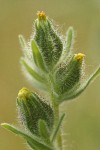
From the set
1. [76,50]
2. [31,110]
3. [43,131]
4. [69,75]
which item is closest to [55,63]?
[69,75]

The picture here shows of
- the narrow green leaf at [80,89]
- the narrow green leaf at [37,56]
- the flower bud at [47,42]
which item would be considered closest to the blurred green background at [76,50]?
the flower bud at [47,42]

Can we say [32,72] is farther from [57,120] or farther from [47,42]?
[57,120]

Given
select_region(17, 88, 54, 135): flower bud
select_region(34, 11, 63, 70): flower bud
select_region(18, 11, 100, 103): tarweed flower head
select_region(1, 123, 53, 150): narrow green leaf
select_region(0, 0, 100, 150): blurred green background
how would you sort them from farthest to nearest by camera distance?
select_region(0, 0, 100, 150): blurred green background, select_region(34, 11, 63, 70): flower bud, select_region(18, 11, 100, 103): tarweed flower head, select_region(17, 88, 54, 135): flower bud, select_region(1, 123, 53, 150): narrow green leaf

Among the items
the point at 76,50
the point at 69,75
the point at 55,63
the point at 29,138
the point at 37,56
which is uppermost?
the point at 76,50

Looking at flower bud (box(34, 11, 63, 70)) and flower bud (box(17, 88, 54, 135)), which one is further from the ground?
flower bud (box(34, 11, 63, 70))

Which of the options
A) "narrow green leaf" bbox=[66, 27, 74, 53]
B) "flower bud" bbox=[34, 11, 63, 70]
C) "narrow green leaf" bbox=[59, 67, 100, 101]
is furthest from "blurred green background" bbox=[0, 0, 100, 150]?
"narrow green leaf" bbox=[59, 67, 100, 101]

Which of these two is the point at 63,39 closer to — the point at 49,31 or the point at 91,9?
the point at 49,31

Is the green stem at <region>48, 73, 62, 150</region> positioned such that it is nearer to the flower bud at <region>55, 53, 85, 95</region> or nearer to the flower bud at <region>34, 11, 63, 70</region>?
the flower bud at <region>55, 53, 85, 95</region>
